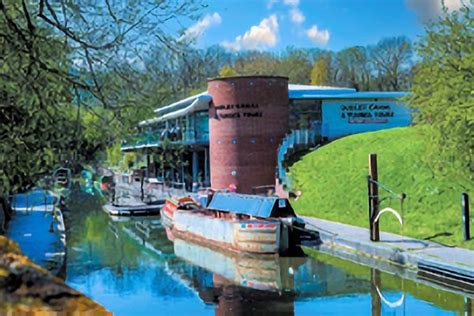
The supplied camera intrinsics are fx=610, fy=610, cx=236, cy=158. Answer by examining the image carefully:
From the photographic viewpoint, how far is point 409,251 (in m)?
18.5

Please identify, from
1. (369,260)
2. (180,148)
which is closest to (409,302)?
(369,260)

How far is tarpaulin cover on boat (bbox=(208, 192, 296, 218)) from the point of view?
23.4 metres

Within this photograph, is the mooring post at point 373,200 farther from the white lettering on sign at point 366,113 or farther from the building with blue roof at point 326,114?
the white lettering on sign at point 366,113

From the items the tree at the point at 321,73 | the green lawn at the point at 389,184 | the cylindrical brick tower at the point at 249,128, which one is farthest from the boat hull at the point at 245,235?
the tree at the point at 321,73

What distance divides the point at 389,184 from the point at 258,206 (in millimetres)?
6750

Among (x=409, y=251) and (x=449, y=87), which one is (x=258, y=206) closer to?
(x=409, y=251)

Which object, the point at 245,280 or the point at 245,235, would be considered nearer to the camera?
the point at 245,280

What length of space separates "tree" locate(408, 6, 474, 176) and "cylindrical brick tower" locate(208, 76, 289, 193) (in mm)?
19986

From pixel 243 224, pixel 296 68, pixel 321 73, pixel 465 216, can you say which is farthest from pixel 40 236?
pixel 296 68

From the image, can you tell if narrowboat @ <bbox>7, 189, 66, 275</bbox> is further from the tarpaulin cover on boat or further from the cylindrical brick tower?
the cylindrical brick tower

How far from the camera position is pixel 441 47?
57.1ft

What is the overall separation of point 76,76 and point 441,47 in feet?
45.6

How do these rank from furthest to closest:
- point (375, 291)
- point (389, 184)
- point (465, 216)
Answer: point (389, 184), point (465, 216), point (375, 291)

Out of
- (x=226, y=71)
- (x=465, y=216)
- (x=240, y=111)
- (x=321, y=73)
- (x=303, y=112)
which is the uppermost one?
(x=321, y=73)
